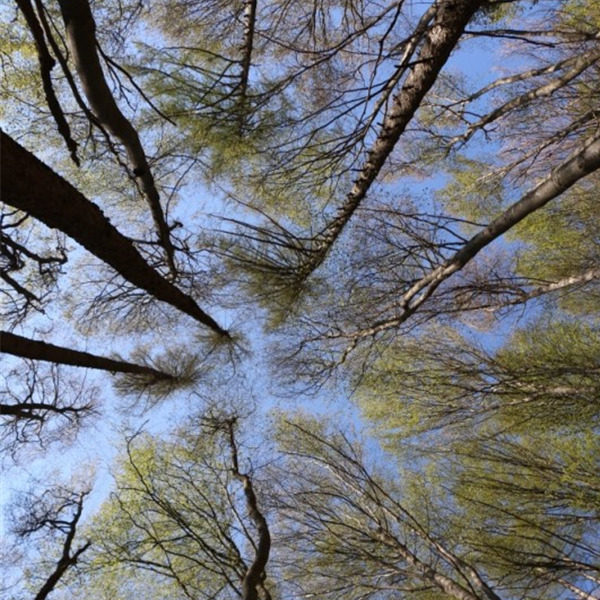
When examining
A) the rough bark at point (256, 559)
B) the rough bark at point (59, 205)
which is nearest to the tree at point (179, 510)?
the rough bark at point (256, 559)

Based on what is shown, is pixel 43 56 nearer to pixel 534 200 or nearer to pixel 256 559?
pixel 534 200

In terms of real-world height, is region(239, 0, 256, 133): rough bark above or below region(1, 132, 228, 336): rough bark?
above

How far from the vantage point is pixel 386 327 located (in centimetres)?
457

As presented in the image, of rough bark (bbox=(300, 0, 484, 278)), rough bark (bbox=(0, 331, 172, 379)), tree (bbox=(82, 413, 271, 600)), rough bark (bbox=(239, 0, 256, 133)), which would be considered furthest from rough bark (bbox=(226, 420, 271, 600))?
rough bark (bbox=(239, 0, 256, 133))

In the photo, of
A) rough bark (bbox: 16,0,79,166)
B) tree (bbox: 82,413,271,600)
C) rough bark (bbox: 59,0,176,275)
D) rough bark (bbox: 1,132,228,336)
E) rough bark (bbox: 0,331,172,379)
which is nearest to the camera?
rough bark (bbox: 16,0,79,166)

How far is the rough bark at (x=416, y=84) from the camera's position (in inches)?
111

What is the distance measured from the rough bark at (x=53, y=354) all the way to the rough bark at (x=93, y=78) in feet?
5.17

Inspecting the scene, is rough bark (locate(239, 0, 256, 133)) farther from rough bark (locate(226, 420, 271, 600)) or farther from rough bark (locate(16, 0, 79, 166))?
rough bark (locate(226, 420, 271, 600))

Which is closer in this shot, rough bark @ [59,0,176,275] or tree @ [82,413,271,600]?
rough bark @ [59,0,176,275]

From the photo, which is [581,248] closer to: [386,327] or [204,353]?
[386,327]

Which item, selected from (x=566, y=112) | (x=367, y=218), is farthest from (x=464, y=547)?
(x=566, y=112)

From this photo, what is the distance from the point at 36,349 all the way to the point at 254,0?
3353 mm

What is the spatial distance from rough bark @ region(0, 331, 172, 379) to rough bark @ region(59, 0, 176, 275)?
158 cm

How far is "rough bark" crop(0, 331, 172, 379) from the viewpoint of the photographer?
11.7 feet
